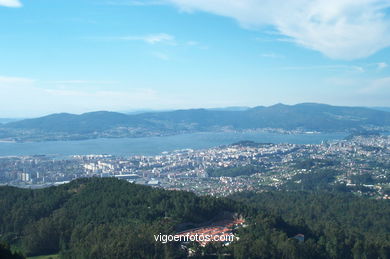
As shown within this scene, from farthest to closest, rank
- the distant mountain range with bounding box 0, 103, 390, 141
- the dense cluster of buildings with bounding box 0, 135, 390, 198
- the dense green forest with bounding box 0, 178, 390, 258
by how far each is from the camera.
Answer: the distant mountain range with bounding box 0, 103, 390, 141 < the dense cluster of buildings with bounding box 0, 135, 390, 198 < the dense green forest with bounding box 0, 178, 390, 258

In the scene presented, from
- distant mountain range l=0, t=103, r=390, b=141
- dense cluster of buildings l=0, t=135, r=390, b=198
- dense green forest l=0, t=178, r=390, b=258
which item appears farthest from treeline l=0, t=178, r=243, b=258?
distant mountain range l=0, t=103, r=390, b=141

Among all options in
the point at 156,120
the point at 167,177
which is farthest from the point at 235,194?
the point at 156,120

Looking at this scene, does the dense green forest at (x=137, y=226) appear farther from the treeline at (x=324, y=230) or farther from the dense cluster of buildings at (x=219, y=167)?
the dense cluster of buildings at (x=219, y=167)

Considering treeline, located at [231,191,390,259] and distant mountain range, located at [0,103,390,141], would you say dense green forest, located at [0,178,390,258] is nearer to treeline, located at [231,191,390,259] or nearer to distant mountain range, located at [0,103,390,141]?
treeline, located at [231,191,390,259]

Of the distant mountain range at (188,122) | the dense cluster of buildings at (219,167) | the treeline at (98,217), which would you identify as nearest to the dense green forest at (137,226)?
the treeline at (98,217)

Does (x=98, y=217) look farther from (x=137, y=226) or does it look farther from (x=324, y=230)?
(x=324, y=230)

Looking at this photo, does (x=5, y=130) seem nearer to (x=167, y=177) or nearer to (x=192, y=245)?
(x=167, y=177)
